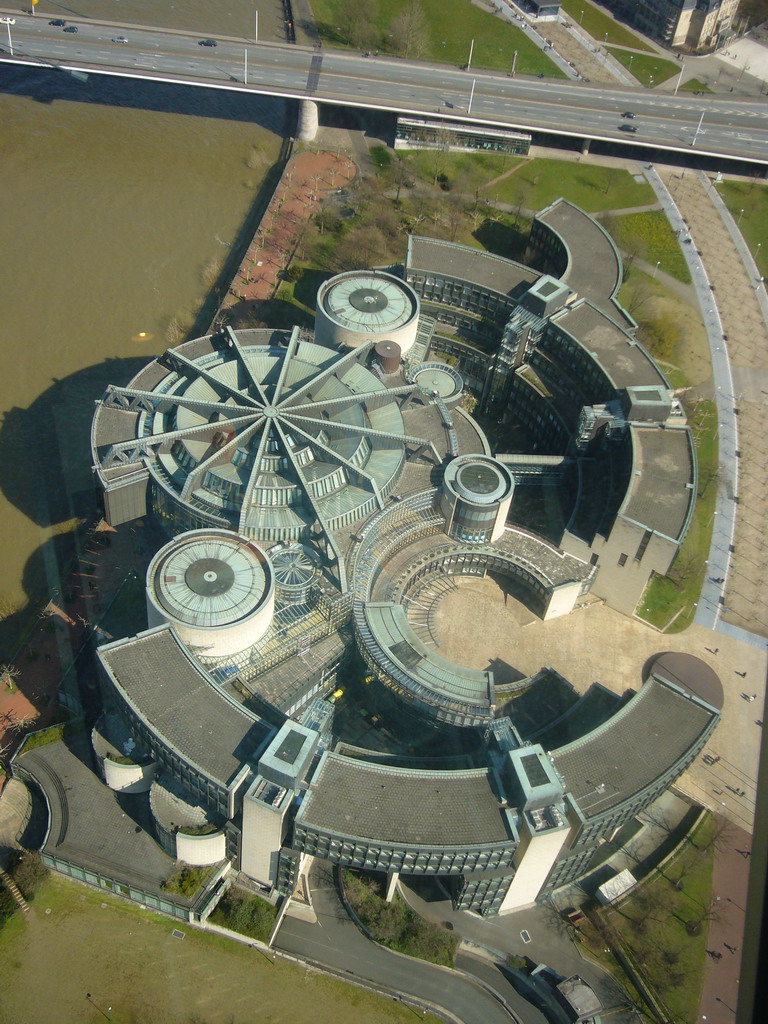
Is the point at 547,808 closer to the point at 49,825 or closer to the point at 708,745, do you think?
the point at 708,745

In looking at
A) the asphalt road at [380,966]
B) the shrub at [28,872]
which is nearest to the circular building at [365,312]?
the asphalt road at [380,966]

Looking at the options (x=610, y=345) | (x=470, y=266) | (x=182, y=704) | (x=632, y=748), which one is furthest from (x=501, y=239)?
(x=182, y=704)

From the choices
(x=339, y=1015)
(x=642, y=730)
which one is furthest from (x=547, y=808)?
(x=339, y=1015)

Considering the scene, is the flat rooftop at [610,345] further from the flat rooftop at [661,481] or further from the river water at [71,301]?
the river water at [71,301]

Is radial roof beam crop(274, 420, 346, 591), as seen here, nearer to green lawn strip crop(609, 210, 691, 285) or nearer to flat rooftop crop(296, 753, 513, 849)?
flat rooftop crop(296, 753, 513, 849)

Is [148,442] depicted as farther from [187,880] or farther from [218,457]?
[187,880]

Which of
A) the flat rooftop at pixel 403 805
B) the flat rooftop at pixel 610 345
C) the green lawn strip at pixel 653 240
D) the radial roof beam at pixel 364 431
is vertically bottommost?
the flat rooftop at pixel 403 805
